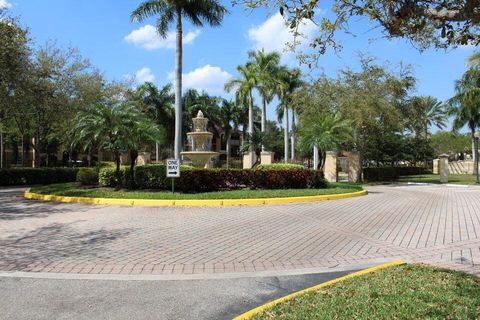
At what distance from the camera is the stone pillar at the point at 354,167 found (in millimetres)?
32250

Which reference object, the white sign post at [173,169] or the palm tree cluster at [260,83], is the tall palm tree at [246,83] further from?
the white sign post at [173,169]

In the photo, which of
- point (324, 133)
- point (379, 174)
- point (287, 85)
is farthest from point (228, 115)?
point (324, 133)

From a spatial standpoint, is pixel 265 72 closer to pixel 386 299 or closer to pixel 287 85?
pixel 287 85

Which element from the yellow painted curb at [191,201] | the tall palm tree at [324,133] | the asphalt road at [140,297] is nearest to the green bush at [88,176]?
the yellow painted curb at [191,201]

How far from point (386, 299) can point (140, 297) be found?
113 inches

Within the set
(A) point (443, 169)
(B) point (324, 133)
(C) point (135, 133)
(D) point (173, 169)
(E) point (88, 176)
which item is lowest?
(E) point (88, 176)

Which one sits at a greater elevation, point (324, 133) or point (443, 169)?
point (324, 133)

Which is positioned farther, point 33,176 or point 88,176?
point 33,176

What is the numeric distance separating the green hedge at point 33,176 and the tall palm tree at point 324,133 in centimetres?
1610

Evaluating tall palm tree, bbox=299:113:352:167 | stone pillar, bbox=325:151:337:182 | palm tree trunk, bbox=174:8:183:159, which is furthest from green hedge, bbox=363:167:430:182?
palm tree trunk, bbox=174:8:183:159

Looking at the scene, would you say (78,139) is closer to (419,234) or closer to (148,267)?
(148,267)

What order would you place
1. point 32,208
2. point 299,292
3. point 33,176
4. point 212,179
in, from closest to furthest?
point 299,292 < point 32,208 < point 212,179 < point 33,176

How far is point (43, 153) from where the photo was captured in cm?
6259

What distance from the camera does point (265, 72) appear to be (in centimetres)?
4225
